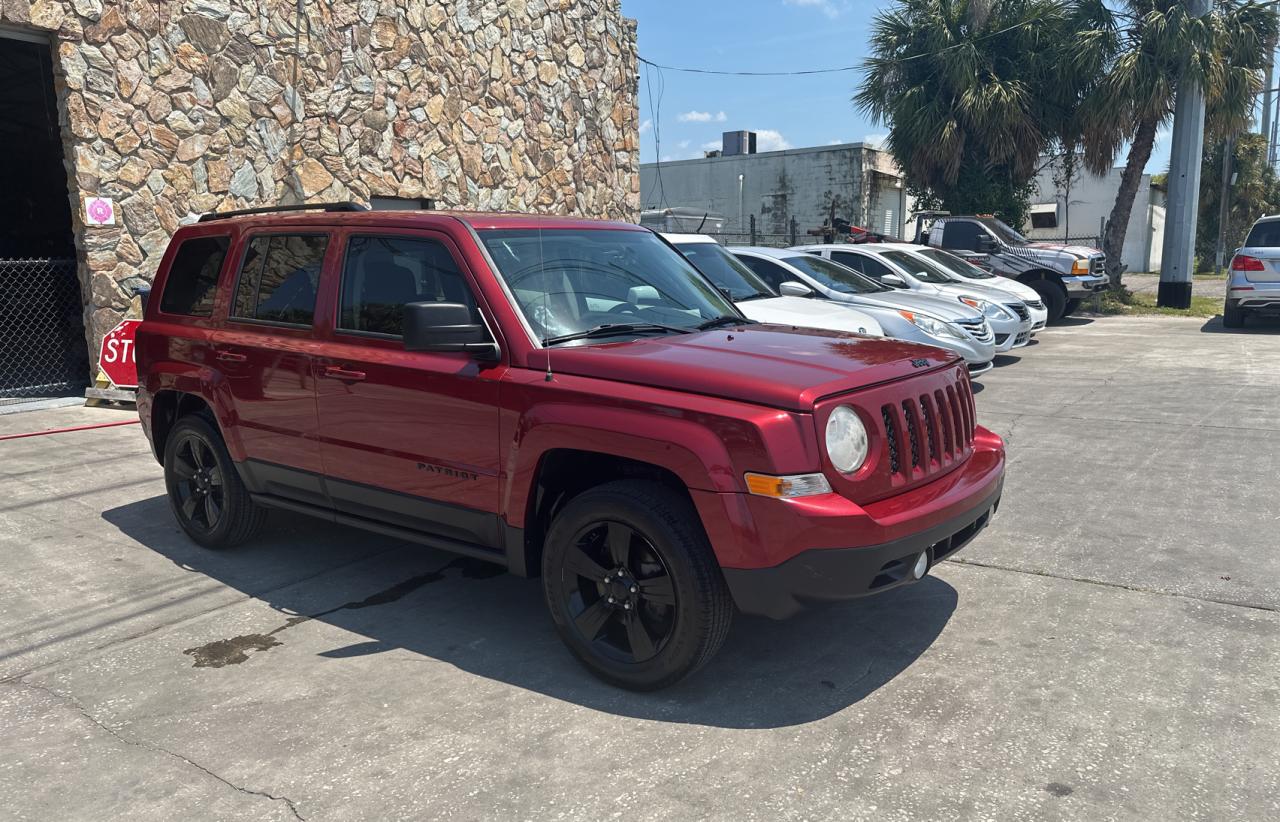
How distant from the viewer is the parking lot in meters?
3.16

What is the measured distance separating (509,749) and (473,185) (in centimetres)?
1135

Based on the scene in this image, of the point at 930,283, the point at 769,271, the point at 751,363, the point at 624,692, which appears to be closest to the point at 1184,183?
the point at 930,283

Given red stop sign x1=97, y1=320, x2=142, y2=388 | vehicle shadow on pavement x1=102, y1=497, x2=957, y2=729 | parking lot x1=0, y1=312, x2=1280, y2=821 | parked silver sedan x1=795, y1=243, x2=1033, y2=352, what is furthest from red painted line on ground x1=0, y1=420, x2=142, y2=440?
parked silver sedan x1=795, y1=243, x2=1033, y2=352

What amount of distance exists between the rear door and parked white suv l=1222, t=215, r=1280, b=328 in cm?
1576

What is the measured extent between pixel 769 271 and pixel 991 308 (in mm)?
3203

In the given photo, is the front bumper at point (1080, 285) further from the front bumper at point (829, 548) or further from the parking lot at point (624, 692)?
the front bumper at point (829, 548)

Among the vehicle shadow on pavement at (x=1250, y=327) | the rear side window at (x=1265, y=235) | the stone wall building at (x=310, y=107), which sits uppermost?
the stone wall building at (x=310, y=107)

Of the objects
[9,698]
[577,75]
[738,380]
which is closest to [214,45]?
[577,75]

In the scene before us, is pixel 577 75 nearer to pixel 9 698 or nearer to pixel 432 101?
pixel 432 101

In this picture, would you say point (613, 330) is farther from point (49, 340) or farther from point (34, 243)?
point (34, 243)

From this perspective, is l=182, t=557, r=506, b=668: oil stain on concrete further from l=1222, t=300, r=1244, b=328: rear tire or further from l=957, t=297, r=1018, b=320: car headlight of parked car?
l=1222, t=300, r=1244, b=328: rear tire

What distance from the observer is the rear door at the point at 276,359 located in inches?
191

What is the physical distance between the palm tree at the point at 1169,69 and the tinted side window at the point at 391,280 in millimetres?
20460

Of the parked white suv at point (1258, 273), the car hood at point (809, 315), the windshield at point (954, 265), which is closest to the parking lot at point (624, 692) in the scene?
the car hood at point (809, 315)
